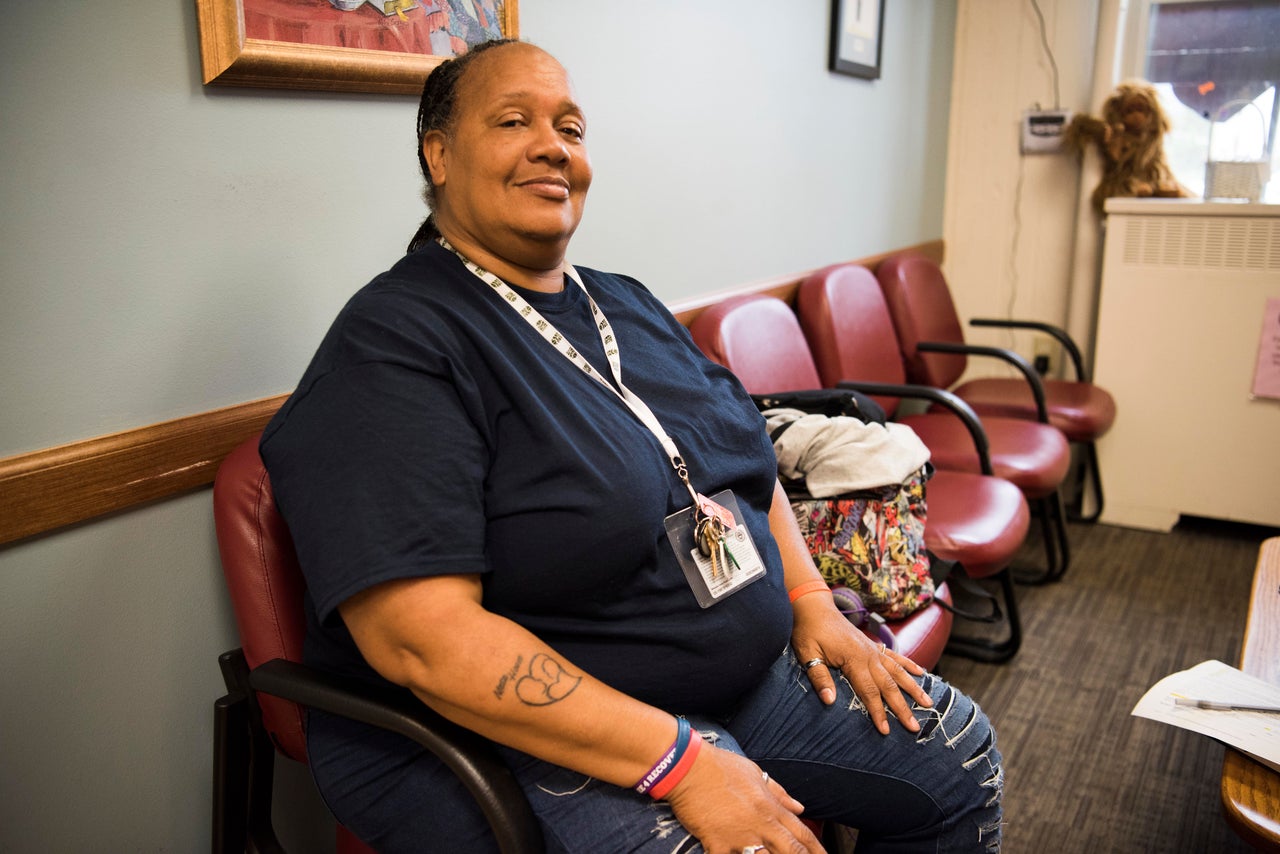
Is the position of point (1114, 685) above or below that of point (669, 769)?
below

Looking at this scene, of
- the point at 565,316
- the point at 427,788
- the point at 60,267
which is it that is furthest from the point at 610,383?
the point at 60,267

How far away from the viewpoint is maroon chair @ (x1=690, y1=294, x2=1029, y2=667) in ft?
7.02

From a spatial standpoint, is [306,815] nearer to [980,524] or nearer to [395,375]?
[395,375]

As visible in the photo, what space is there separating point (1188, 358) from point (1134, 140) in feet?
2.63

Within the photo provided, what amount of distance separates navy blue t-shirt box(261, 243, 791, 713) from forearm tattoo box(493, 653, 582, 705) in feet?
0.28

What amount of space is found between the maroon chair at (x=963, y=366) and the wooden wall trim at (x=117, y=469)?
7.64 ft

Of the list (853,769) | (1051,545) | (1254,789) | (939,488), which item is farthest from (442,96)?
(1051,545)

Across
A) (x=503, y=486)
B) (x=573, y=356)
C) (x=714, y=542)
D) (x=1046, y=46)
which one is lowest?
(x=714, y=542)

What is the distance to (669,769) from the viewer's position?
109 centimetres

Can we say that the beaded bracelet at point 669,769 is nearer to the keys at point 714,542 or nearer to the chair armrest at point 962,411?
the keys at point 714,542

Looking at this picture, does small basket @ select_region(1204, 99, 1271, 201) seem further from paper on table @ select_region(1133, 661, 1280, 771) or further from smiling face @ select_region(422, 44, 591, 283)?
smiling face @ select_region(422, 44, 591, 283)

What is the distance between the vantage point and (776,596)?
1.33 m

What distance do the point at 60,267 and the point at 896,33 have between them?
3.00 m

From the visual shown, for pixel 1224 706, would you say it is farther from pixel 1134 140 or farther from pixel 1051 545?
pixel 1134 140
